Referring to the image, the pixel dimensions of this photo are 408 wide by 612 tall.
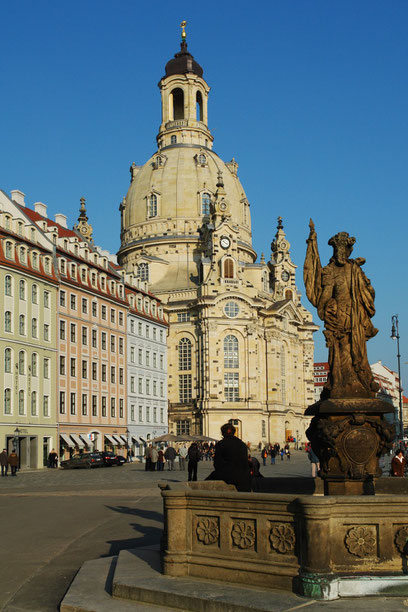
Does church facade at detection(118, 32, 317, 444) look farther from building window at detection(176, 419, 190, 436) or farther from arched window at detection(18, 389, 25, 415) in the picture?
arched window at detection(18, 389, 25, 415)

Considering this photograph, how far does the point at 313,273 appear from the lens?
46.5ft

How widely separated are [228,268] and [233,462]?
94.6 metres

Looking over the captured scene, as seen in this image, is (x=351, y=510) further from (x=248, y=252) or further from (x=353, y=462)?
(x=248, y=252)

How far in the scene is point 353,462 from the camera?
504 inches

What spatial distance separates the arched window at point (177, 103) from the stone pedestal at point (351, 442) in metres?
121

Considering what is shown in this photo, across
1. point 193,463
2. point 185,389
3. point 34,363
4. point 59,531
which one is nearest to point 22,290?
point 34,363

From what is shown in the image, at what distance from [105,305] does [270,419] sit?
4532 cm

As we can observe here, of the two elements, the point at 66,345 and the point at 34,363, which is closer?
the point at 34,363

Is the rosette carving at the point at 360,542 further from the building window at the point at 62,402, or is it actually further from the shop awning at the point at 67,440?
the shop awning at the point at 67,440

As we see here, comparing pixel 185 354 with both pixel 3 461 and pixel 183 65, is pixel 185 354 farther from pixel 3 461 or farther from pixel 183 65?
pixel 3 461

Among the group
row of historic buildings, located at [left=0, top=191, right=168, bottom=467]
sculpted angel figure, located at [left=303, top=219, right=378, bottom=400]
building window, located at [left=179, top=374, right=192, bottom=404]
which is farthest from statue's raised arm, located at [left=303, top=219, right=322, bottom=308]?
building window, located at [left=179, top=374, right=192, bottom=404]

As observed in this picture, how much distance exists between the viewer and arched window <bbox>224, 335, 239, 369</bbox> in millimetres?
106062

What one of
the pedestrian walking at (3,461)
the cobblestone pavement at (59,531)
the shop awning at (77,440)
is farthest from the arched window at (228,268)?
the cobblestone pavement at (59,531)

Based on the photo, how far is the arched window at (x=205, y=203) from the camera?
116m
